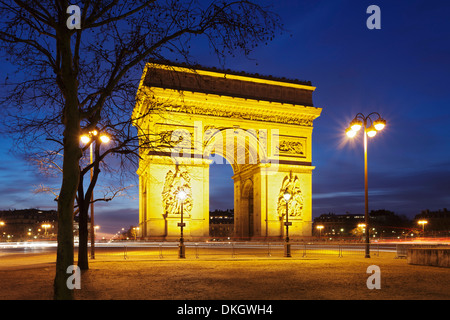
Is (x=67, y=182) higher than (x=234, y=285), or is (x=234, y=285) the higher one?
(x=67, y=182)

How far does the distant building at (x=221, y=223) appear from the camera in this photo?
6147 inches

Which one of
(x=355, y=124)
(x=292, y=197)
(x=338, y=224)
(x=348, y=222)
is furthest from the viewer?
(x=348, y=222)

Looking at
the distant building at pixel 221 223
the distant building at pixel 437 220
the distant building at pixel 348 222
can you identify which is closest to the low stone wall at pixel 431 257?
the distant building at pixel 437 220

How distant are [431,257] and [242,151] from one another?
2661 cm

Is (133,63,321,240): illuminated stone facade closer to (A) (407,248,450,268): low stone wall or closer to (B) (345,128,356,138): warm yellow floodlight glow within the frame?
(B) (345,128,356,138): warm yellow floodlight glow

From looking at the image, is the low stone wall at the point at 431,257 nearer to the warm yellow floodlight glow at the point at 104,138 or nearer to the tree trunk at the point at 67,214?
the warm yellow floodlight glow at the point at 104,138

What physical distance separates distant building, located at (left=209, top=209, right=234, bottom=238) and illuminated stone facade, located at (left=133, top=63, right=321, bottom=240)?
114 m

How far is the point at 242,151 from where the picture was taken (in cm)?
4247

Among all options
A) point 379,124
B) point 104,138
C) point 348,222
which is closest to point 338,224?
point 348,222

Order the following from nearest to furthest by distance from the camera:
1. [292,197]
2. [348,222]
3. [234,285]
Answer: [234,285] < [292,197] < [348,222]

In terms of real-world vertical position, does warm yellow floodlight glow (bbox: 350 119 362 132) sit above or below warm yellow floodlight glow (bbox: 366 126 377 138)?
above

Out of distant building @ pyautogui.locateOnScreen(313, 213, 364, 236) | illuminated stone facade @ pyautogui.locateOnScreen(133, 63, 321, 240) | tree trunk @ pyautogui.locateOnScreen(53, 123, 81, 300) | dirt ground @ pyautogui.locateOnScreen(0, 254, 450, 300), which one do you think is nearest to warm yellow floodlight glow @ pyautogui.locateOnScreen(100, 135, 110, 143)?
dirt ground @ pyautogui.locateOnScreen(0, 254, 450, 300)

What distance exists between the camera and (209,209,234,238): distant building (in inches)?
6147

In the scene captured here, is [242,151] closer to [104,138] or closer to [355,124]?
[355,124]
